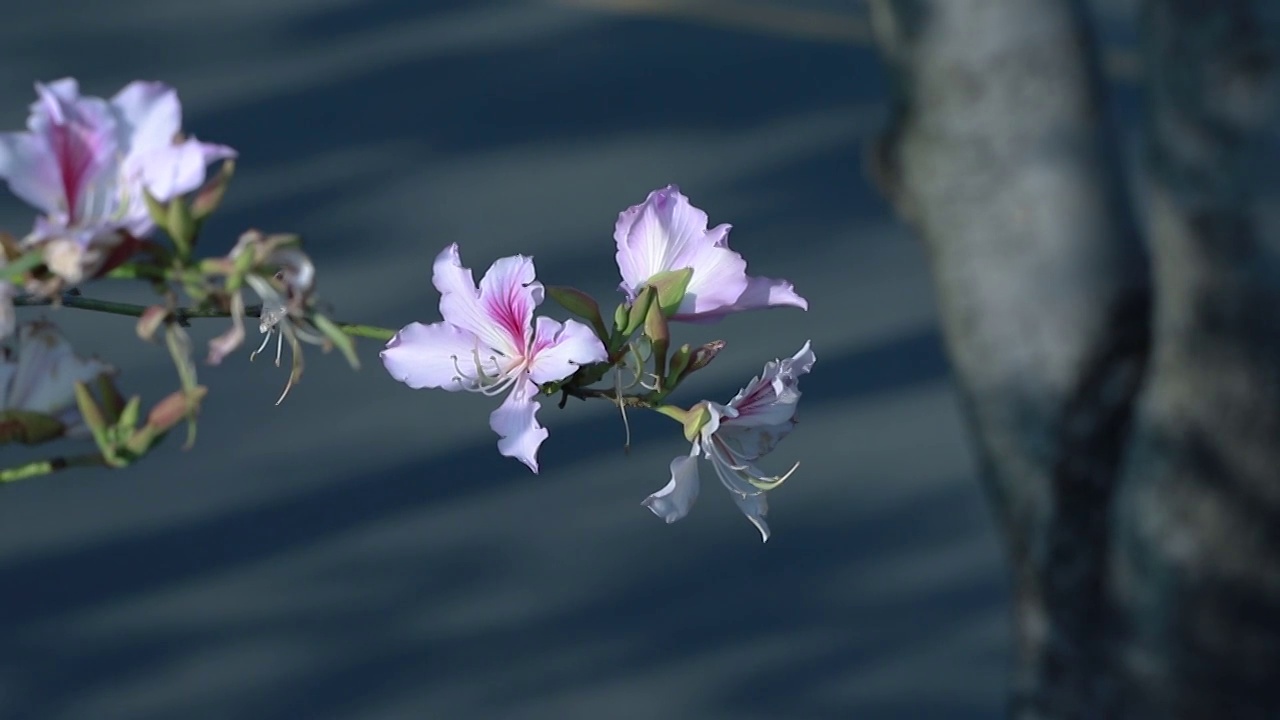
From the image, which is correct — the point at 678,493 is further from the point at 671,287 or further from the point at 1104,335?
the point at 1104,335

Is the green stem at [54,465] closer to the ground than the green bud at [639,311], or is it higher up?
closer to the ground

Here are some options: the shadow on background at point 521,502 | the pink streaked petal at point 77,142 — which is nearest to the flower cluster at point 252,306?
the pink streaked petal at point 77,142

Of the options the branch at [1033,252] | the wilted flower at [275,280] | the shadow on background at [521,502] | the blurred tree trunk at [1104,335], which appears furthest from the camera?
the shadow on background at [521,502]

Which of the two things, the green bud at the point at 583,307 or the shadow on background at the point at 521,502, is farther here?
the shadow on background at the point at 521,502

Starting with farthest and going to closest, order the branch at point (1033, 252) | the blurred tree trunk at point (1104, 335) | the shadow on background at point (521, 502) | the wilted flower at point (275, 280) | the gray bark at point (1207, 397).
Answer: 1. the shadow on background at point (521, 502)
2. the branch at point (1033, 252)
3. the blurred tree trunk at point (1104, 335)
4. the gray bark at point (1207, 397)
5. the wilted flower at point (275, 280)

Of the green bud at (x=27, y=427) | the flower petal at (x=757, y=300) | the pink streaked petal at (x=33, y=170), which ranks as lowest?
the flower petal at (x=757, y=300)

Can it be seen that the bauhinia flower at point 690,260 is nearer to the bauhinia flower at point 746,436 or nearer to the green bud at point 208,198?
the bauhinia flower at point 746,436

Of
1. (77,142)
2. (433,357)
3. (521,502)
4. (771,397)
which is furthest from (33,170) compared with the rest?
(521,502)

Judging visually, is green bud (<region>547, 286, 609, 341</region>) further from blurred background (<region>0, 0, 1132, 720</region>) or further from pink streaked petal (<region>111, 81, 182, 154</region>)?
blurred background (<region>0, 0, 1132, 720</region>)
